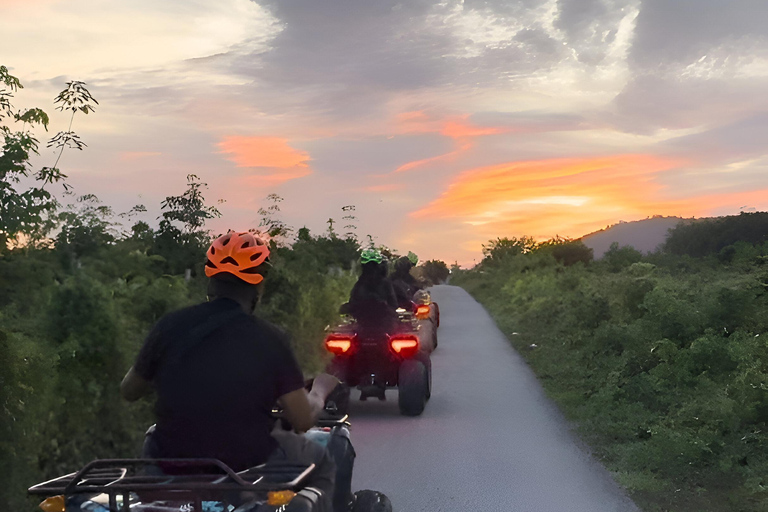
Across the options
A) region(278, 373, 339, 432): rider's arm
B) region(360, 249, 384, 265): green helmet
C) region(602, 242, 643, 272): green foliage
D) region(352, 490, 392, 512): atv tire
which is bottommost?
region(352, 490, 392, 512): atv tire

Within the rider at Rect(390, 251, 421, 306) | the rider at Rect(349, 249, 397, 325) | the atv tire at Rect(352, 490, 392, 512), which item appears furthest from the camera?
the rider at Rect(390, 251, 421, 306)

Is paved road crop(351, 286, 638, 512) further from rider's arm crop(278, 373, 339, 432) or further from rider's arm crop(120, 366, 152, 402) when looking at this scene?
rider's arm crop(120, 366, 152, 402)

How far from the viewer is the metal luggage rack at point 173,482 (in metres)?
3.15

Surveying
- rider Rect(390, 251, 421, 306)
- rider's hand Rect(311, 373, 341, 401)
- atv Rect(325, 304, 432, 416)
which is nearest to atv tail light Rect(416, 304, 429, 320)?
rider Rect(390, 251, 421, 306)

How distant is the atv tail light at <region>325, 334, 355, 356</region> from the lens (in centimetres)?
1091

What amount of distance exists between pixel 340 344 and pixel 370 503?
620 centimetres

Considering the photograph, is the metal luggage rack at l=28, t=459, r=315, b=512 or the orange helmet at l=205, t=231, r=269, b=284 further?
the orange helmet at l=205, t=231, r=269, b=284

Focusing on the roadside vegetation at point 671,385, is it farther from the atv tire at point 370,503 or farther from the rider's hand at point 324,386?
the rider's hand at point 324,386

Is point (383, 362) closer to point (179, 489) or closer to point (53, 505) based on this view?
point (53, 505)

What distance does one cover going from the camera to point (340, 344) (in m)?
10.9

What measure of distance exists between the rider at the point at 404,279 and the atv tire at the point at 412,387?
5.31 m

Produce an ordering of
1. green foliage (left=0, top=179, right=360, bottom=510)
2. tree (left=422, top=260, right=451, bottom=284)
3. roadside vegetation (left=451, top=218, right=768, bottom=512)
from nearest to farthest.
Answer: green foliage (left=0, top=179, right=360, bottom=510)
roadside vegetation (left=451, top=218, right=768, bottom=512)
tree (left=422, top=260, right=451, bottom=284)

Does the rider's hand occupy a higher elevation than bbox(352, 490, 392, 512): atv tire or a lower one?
higher

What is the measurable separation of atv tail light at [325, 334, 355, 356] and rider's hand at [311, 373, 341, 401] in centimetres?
650
